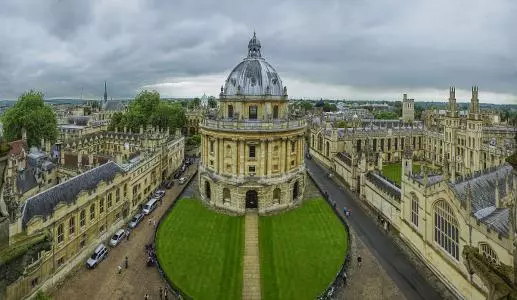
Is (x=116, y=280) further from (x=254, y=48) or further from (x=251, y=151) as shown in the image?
(x=254, y=48)

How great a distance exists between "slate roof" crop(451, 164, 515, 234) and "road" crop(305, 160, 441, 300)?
6.38 meters

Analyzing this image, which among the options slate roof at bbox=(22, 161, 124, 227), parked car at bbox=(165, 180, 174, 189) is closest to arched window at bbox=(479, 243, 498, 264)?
slate roof at bbox=(22, 161, 124, 227)

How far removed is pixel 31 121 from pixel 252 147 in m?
41.8

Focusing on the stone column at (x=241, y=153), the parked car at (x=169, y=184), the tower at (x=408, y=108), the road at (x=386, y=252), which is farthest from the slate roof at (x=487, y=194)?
the tower at (x=408, y=108)

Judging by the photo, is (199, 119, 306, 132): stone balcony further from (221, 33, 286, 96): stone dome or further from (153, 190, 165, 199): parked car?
(153, 190, 165, 199): parked car

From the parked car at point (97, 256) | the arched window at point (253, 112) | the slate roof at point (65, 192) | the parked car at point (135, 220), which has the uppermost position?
the arched window at point (253, 112)

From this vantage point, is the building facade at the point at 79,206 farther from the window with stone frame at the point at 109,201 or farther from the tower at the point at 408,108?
the tower at the point at 408,108

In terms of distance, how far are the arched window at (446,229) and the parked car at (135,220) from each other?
89.6ft

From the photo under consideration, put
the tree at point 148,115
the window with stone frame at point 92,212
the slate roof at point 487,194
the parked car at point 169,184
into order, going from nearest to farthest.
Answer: the slate roof at point 487,194
the window with stone frame at point 92,212
the parked car at point 169,184
the tree at point 148,115

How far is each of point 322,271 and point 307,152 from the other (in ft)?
170

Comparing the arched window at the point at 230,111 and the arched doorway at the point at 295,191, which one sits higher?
the arched window at the point at 230,111

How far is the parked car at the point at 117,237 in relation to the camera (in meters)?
31.9

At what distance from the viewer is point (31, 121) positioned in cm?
5944

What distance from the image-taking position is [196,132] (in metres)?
105
